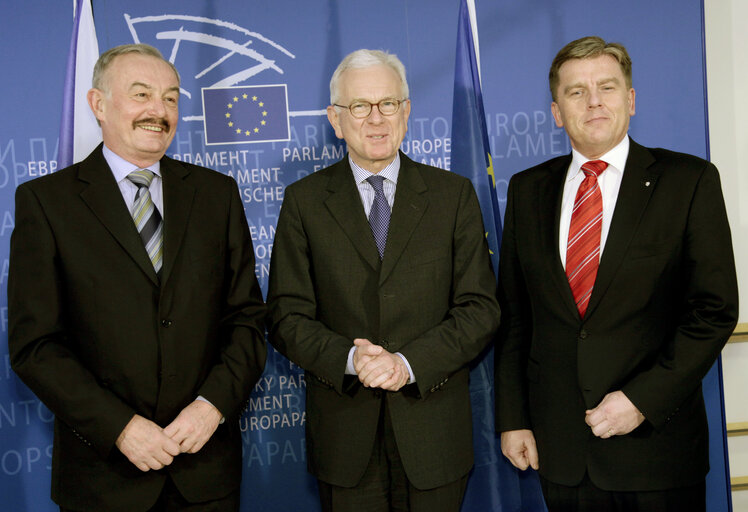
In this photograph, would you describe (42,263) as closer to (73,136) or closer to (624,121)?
(73,136)

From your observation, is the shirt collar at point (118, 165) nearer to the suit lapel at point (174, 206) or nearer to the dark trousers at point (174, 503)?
the suit lapel at point (174, 206)

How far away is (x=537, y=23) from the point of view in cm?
304

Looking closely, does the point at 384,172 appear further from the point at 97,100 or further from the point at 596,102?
the point at 97,100

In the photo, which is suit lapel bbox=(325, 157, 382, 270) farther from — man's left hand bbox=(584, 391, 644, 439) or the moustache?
man's left hand bbox=(584, 391, 644, 439)

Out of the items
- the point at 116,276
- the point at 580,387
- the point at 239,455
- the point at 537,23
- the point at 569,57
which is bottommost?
the point at 239,455

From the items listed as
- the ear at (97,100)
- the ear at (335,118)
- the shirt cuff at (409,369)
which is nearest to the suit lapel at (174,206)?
the ear at (97,100)

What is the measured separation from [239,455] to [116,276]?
0.74 metres

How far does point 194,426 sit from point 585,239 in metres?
1.41

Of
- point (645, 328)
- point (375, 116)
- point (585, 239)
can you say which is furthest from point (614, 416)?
point (375, 116)

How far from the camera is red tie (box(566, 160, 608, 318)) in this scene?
2.08 meters

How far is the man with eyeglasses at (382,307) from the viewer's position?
6.79 feet

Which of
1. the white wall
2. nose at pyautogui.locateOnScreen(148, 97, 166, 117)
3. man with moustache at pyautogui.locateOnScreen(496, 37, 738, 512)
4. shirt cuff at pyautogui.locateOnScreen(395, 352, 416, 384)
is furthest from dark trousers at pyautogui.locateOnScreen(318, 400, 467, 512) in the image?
the white wall

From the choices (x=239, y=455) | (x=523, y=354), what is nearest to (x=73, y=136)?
(x=239, y=455)

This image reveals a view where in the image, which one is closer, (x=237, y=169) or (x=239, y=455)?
(x=239, y=455)
